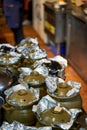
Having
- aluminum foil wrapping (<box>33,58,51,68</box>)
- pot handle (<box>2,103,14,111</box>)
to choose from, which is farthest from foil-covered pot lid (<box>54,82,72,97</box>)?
aluminum foil wrapping (<box>33,58,51,68</box>)

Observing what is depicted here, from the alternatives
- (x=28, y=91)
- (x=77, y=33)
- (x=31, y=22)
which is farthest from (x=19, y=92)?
(x=31, y=22)

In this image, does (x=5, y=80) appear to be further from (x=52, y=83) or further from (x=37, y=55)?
(x=37, y=55)

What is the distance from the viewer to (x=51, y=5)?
506 cm

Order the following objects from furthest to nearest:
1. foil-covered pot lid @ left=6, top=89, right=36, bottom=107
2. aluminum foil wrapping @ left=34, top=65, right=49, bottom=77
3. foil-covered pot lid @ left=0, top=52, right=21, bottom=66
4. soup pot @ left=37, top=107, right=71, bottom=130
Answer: foil-covered pot lid @ left=0, top=52, right=21, bottom=66 < aluminum foil wrapping @ left=34, top=65, right=49, bottom=77 < foil-covered pot lid @ left=6, top=89, right=36, bottom=107 < soup pot @ left=37, top=107, right=71, bottom=130

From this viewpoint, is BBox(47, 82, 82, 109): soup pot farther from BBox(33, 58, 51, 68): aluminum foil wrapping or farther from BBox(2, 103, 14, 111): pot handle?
BBox(33, 58, 51, 68): aluminum foil wrapping

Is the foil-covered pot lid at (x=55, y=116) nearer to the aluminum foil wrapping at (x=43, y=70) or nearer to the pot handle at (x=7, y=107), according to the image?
the pot handle at (x=7, y=107)

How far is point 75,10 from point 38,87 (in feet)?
9.60

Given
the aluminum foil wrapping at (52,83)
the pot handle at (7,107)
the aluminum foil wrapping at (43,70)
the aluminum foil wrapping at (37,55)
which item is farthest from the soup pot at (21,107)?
the aluminum foil wrapping at (37,55)

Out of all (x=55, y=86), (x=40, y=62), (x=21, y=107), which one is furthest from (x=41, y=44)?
(x=21, y=107)

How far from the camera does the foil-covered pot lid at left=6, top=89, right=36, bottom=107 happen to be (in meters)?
1.36

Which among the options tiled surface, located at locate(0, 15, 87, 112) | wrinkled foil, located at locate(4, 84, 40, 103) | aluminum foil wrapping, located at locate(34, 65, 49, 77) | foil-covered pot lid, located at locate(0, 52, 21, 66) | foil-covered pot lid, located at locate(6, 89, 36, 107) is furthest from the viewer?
tiled surface, located at locate(0, 15, 87, 112)

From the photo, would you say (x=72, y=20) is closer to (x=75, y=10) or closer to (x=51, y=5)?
(x=75, y=10)

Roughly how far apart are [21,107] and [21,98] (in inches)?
1.8

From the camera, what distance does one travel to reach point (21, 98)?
53.7 inches
